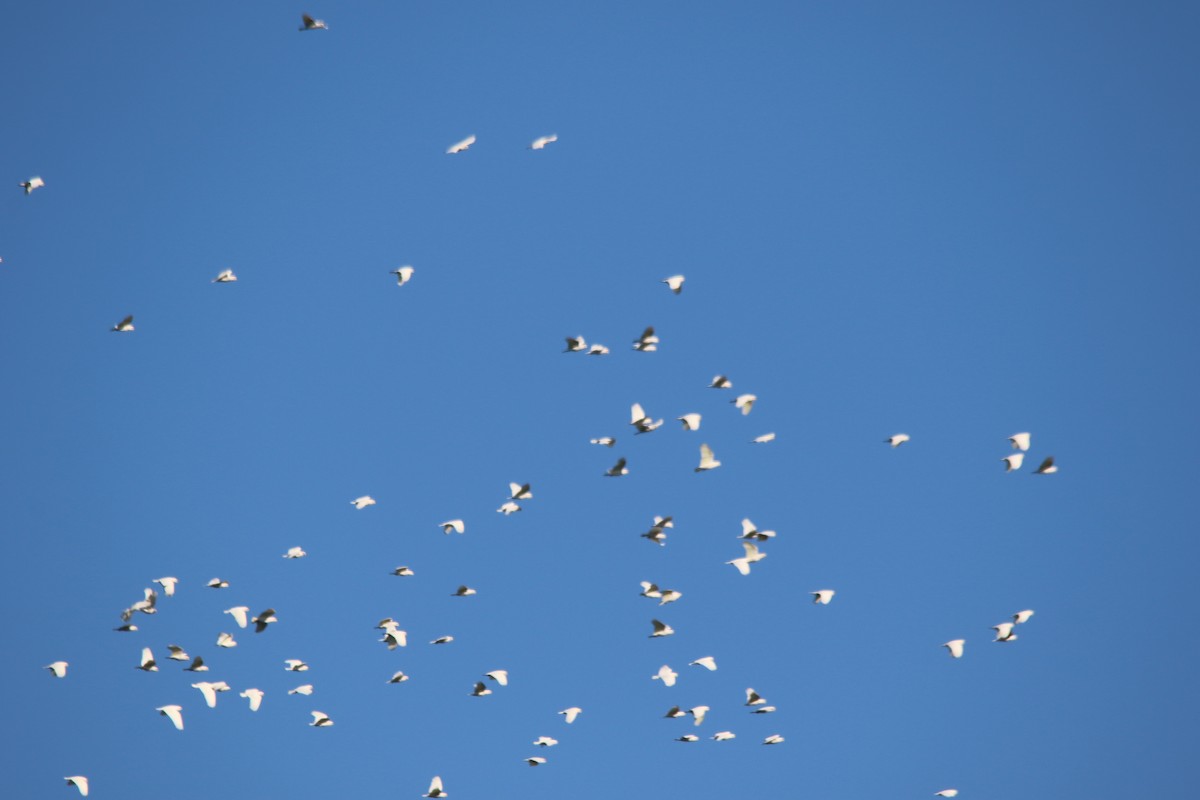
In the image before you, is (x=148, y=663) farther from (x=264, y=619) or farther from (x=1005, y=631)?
(x=1005, y=631)

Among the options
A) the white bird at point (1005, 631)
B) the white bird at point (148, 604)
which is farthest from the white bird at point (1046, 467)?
the white bird at point (148, 604)

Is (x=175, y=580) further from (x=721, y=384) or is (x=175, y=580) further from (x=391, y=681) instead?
(x=721, y=384)

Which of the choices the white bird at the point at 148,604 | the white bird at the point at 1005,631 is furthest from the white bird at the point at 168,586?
the white bird at the point at 1005,631

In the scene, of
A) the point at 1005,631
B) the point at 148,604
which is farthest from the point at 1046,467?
the point at 148,604

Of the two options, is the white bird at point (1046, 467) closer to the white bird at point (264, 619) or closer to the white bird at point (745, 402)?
the white bird at point (745, 402)

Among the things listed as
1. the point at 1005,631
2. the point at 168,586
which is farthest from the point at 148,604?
the point at 1005,631

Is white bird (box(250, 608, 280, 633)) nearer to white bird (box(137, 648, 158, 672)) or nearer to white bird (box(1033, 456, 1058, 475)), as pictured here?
white bird (box(137, 648, 158, 672))

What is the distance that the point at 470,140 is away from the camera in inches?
2183

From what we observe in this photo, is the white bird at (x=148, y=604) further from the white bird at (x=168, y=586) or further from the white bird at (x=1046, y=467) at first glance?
the white bird at (x=1046, y=467)

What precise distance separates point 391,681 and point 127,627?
8.48 meters

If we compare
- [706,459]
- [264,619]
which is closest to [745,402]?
[706,459]

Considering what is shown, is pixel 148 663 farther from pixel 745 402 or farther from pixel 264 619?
pixel 745 402

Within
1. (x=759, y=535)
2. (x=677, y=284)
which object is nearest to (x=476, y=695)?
(x=759, y=535)

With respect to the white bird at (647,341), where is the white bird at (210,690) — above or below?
below
